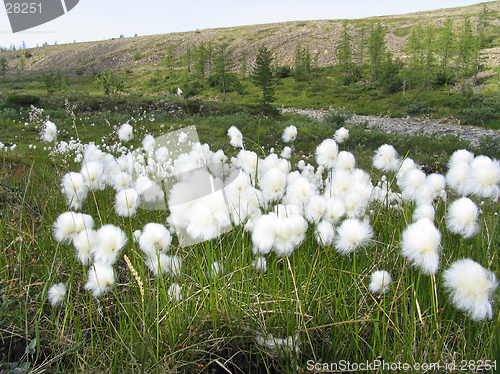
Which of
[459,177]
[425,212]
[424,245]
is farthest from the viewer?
[459,177]

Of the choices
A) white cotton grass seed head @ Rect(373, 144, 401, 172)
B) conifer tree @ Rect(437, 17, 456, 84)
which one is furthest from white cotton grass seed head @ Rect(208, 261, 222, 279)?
conifer tree @ Rect(437, 17, 456, 84)

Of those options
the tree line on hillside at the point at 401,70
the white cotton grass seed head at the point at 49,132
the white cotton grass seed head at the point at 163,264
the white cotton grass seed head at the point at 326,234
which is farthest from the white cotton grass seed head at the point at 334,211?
the tree line on hillside at the point at 401,70

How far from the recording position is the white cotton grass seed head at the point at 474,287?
1.17m

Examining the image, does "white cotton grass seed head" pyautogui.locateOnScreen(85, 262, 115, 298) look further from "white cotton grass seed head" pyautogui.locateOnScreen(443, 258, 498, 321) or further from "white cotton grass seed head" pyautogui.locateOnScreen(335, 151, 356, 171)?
"white cotton grass seed head" pyautogui.locateOnScreen(335, 151, 356, 171)

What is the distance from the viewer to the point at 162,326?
161 cm

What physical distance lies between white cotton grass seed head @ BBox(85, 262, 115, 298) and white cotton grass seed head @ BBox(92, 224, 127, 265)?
38 millimetres

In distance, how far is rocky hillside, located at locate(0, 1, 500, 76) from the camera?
79056 millimetres

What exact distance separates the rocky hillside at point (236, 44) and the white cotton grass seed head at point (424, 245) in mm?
72472

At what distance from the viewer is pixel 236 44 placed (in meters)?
94.1

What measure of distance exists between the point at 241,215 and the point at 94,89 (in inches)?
2679

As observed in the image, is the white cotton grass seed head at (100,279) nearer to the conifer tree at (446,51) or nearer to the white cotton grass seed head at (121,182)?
the white cotton grass seed head at (121,182)

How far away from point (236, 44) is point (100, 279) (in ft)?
337

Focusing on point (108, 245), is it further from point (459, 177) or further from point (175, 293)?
point (459, 177)

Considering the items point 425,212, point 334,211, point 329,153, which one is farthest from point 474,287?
point 329,153
